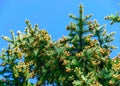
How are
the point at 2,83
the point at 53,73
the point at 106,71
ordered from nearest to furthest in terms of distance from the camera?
the point at 2,83, the point at 106,71, the point at 53,73

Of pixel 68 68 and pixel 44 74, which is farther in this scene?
pixel 44 74

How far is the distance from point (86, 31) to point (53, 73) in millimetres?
3201

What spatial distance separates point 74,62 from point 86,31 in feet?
7.29

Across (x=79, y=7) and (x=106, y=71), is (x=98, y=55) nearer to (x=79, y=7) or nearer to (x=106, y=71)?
(x=106, y=71)

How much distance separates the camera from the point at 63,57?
20.1 meters

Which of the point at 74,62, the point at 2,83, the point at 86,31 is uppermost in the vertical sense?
the point at 86,31

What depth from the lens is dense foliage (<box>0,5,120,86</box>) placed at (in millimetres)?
18609

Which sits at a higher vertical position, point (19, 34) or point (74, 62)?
point (19, 34)

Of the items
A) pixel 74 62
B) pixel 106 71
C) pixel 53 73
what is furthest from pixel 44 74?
pixel 106 71

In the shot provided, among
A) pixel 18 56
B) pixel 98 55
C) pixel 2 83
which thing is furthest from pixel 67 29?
pixel 2 83

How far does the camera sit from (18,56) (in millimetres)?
18953

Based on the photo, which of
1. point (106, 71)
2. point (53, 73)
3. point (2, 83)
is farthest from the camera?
point (53, 73)

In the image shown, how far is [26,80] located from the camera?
18.3 m

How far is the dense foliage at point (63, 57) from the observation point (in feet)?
61.1
